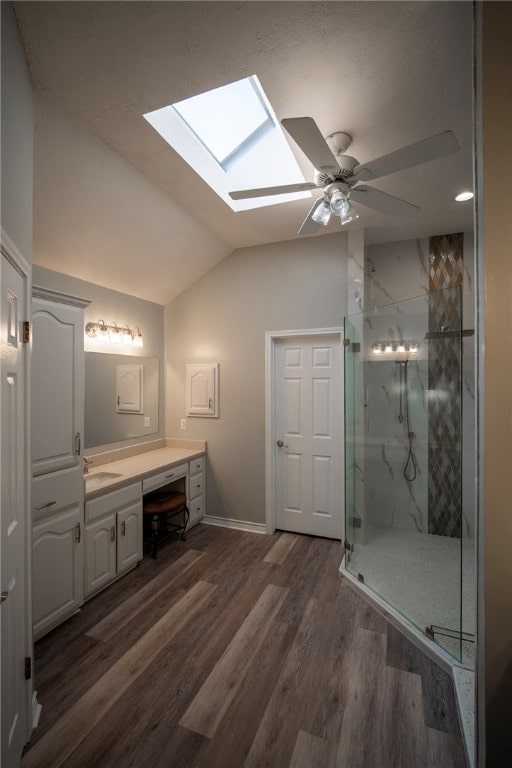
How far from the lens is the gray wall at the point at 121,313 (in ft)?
9.05

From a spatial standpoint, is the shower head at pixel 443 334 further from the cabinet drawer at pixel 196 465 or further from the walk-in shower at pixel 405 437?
the cabinet drawer at pixel 196 465

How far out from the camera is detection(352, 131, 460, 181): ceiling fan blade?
135 centimetres

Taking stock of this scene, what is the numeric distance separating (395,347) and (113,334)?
264 centimetres

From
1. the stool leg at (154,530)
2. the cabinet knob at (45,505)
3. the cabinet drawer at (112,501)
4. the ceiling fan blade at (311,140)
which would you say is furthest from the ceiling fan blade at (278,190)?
the stool leg at (154,530)

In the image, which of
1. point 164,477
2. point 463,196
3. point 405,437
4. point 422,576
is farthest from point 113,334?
point 422,576

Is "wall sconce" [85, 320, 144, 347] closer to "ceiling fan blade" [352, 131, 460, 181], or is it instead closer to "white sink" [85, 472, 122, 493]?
"white sink" [85, 472, 122, 493]

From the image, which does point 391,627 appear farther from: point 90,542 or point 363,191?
point 363,191

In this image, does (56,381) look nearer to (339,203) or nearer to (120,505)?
(120,505)

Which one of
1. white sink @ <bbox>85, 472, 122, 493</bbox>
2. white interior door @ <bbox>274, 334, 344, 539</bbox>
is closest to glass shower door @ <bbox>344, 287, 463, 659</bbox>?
white interior door @ <bbox>274, 334, 344, 539</bbox>

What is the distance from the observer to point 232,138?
94.8 inches

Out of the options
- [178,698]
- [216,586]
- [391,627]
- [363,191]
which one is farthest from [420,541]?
[363,191]

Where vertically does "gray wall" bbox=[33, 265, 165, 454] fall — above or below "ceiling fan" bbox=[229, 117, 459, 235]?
below

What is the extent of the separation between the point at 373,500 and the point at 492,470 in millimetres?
2178

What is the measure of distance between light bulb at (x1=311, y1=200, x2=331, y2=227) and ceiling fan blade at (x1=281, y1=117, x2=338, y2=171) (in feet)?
0.83
